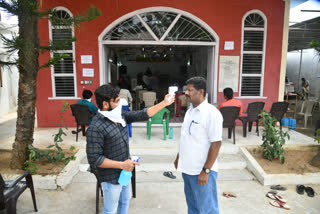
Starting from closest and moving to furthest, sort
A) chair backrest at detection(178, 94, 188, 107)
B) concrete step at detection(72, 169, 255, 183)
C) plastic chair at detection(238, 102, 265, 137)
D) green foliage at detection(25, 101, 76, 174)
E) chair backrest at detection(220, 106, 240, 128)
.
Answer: green foliage at detection(25, 101, 76, 174)
concrete step at detection(72, 169, 255, 183)
chair backrest at detection(220, 106, 240, 128)
plastic chair at detection(238, 102, 265, 137)
chair backrest at detection(178, 94, 188, 107)

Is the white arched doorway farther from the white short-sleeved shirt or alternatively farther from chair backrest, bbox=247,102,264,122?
the white short-sleeved shirt

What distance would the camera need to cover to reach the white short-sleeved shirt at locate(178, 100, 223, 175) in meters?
2.08

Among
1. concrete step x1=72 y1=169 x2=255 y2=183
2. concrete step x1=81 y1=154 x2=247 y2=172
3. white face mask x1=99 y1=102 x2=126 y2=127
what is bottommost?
concrete step x1=72 y1=169 x2=255 y2=183

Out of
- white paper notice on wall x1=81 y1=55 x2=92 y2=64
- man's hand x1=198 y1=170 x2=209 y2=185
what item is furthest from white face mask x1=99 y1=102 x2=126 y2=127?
white paper notice on wall x1=81 y1=55 x2=92 y2=64

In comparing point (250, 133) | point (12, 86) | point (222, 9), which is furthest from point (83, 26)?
point (12, 86)

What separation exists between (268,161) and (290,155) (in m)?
0.61

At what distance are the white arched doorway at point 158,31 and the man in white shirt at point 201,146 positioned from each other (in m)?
4.31

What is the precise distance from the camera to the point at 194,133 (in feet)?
7.10

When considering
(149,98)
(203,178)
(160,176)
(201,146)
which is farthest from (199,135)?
(149,98)

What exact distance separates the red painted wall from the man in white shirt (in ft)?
15.1

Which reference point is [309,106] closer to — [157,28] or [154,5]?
[157,28]

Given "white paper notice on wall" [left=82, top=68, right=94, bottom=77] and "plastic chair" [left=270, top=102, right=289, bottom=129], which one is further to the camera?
"white paper notice on wall" [left=82, top=68, right=94, bottom=77]

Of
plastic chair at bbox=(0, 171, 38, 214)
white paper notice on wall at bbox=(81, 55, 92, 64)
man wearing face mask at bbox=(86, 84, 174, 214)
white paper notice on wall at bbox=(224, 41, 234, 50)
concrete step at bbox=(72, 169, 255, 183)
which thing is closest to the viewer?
man wearing face mask at bbox=(86, 84, 174, 214)

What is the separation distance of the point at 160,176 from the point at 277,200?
1807 mm
